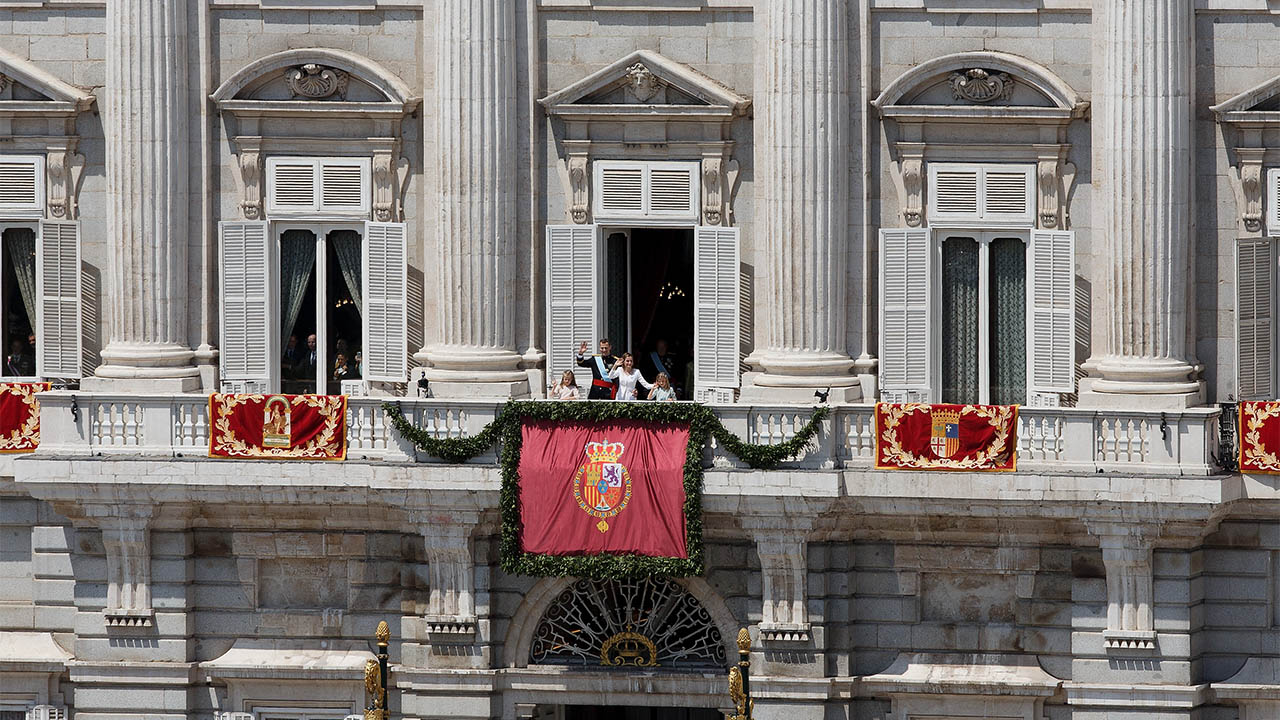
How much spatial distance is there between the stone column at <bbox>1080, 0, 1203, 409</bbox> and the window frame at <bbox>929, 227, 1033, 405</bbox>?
1.46 metres

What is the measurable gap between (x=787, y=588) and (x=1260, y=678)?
24.7 ft

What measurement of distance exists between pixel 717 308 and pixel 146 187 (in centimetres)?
950

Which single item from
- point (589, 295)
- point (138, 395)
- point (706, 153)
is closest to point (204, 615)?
point (138, 395)

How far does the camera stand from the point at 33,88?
4869cm

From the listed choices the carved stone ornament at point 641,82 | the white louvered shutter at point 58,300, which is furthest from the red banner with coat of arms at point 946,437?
the white louvered shutter at point 58,300

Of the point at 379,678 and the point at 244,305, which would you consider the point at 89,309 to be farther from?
the point at 379,678

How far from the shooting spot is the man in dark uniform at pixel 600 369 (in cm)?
4741

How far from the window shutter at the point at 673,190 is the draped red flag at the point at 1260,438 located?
9.34 m

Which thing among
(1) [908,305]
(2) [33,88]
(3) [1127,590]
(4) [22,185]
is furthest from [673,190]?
(4) [22,185]

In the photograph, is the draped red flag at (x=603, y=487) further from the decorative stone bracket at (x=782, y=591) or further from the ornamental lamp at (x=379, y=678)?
the ornamental lamp at (x=379, y=678)

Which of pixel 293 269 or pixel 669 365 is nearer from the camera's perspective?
pixel 669 365

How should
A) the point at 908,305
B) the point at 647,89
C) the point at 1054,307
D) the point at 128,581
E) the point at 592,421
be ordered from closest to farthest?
the point at 592,421 < the point at 1054,307 < the point at 908,305 < the point at 647,89 < the point at 128,581

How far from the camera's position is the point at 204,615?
48531 millimetres

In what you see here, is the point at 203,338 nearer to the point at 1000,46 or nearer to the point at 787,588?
the point at 787,588
